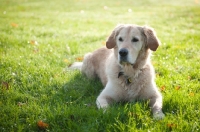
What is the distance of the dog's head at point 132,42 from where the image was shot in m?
3.86

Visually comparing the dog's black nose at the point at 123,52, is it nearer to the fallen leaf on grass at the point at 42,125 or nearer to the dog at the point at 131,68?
the dog at the point at 131,68

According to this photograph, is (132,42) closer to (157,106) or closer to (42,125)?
(157,106)

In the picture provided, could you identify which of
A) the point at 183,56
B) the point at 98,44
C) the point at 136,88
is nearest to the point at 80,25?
the point at 98,44

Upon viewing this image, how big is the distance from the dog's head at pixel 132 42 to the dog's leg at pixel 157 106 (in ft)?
2.19

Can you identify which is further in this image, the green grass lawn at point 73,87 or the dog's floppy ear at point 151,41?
the dog's floppy ear at point 151,41

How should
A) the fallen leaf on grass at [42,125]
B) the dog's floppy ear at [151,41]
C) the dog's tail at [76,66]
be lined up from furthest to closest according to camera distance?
the dog's tail at [76,66] → the dog's floppy ear at [151,41] → the fallen leaf on grass at [42,125]

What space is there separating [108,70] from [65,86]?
0.85 meters

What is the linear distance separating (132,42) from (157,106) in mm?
1178

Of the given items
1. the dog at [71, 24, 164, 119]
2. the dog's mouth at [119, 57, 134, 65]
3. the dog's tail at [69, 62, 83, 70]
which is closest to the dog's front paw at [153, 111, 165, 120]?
the dog at [71, 24, 164, 119]

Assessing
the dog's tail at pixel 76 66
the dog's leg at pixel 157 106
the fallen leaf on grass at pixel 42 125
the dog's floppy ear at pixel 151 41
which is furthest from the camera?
the dog's tail at pixel 76 66

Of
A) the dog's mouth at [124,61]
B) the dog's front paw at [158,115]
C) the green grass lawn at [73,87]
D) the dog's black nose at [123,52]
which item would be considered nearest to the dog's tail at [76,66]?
the green grass lawn at [73,87]

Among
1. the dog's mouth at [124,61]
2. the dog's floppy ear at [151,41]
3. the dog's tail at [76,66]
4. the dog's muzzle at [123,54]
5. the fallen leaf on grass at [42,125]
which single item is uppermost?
the dog's floppy ear at [151,41]

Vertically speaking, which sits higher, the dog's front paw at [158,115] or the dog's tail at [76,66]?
the dog's tail at [76,66]

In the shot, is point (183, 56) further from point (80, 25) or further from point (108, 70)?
point (80, 25)
